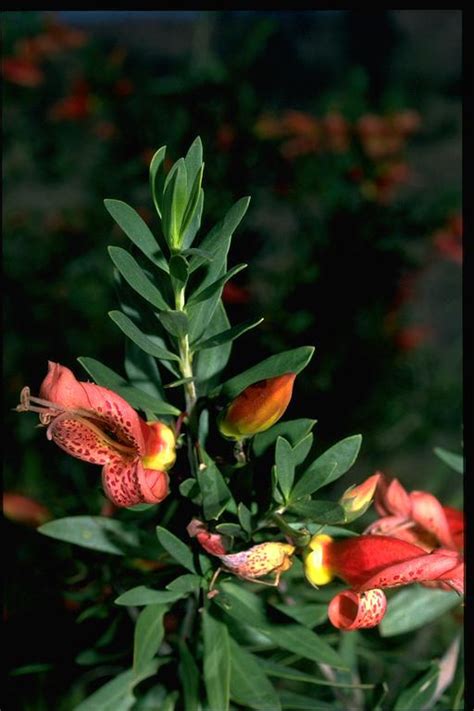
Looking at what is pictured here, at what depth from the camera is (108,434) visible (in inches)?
20.7

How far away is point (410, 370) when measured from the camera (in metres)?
1.41

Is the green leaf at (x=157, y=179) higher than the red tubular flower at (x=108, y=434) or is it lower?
higher

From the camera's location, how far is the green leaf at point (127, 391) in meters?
0.51

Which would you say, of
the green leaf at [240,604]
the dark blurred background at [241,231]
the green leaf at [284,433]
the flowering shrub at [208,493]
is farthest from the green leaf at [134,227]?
the dark blurred background at [241,231]

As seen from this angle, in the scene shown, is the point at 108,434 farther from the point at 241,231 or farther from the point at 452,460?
the point at 241,231

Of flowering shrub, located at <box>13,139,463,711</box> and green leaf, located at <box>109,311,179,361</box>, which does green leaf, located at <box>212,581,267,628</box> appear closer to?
→ flowering shrub, located at <box>13,139,463,711</box>

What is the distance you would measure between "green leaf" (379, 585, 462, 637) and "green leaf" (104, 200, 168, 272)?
356 millimetres

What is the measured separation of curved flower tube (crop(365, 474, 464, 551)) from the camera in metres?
0.59

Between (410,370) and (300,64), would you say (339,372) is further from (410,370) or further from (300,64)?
(300,64)

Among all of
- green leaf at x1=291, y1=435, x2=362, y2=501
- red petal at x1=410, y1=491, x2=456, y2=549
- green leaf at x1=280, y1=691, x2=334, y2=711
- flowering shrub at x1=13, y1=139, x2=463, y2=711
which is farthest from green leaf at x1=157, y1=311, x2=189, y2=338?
green leaf at x1=280, y1=691, x2=334, y2=711

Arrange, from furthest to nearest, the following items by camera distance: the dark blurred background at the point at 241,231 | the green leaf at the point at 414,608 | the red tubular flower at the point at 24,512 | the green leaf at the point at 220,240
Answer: the dark blurred background at the point at 241,231 < the red tubular flower at the point at 24,512 < the green leaf at the point at 414,608 < the green leaf at the point at 220,240

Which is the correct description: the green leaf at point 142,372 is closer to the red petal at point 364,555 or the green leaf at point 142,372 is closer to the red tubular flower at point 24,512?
the red petal at point 364,555

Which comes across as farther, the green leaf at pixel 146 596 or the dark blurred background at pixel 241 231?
the dark blurred background at pixel 241 231

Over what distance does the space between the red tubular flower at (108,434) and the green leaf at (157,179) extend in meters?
0.11
